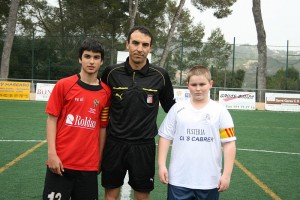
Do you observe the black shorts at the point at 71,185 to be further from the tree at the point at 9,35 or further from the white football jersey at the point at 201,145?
the tree at the point at 9,35

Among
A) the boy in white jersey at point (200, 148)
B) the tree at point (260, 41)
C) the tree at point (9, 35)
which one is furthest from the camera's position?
the tree at point (260, 41)

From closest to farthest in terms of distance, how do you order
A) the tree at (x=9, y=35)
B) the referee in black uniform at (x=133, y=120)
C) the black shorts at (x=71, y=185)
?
the black shorts at (x=71, y=185), the referee in black uniform at (x=133, y=120), the tree at (x=9, y=35)

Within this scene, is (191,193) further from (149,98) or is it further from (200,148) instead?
(149,98)

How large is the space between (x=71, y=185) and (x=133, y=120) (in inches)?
30.3

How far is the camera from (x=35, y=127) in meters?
10.5

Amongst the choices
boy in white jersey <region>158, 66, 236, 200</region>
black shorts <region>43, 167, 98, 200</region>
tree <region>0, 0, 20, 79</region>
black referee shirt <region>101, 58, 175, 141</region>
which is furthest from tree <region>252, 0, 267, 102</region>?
black shorts <region>43, 167, 98, 200</region>

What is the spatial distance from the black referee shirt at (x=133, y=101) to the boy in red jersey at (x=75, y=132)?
201 millimetres

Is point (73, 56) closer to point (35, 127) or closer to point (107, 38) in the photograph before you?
point (107, 38)

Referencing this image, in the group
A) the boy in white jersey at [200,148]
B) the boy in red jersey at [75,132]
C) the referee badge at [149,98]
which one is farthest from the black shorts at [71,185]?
the referee badge at [149,98]

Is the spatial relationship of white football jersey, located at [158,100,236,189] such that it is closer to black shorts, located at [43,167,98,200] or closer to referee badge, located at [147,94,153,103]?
referee badge, located at [147,94,153,103]

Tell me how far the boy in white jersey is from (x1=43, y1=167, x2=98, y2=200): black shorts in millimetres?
639

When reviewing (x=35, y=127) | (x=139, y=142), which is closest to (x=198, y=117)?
(x=139, y=142)

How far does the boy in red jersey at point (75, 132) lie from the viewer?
10.0ft

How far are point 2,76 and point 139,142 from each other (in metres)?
21.9
